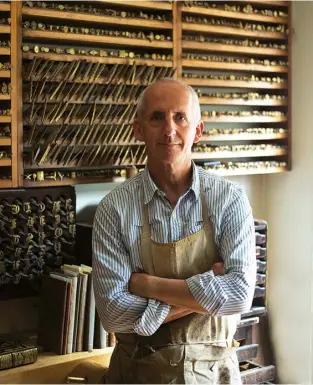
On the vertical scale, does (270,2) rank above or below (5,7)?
above

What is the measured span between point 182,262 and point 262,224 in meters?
1.26

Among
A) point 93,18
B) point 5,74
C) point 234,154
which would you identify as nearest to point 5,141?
point 5,74

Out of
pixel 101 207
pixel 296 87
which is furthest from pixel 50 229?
pixel 296 87

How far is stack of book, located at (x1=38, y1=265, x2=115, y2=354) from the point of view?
8.71 ft

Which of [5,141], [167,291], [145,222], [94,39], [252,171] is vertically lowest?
[167,291]

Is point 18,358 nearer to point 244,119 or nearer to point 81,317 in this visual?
point 81,317

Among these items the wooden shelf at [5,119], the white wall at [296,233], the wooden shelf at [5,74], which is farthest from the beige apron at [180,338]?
the white wall at [296,233]

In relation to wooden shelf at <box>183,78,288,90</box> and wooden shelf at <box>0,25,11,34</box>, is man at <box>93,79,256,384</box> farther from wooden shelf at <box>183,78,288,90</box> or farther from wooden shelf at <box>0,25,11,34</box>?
wooden shelf at <box>183,78,288,90</box>

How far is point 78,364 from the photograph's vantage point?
2.65 m

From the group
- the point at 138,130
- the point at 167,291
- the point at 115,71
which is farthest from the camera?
the point at 115,71

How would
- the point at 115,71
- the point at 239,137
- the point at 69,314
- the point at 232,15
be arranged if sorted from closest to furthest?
the point at 69,314
the point at 115,71
the point at 232,15
the point at 239,137

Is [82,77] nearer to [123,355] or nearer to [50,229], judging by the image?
[50,229]

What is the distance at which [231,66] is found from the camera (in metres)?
3.34

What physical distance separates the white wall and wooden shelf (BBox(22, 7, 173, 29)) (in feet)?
3.13
